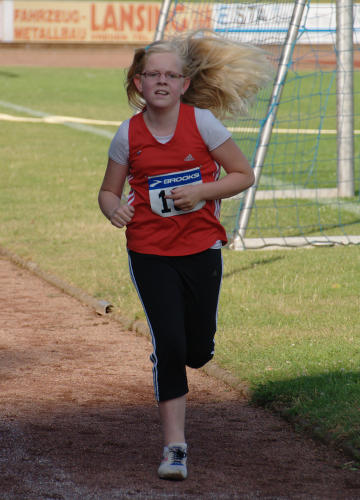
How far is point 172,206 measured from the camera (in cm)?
373

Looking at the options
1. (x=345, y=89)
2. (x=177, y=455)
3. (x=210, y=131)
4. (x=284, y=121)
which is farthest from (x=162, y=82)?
(x=345, y=89)

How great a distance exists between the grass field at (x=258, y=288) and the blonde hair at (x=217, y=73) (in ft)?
5.07

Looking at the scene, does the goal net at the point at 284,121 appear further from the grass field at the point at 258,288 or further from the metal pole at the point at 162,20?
the grass field at the point at 258,288

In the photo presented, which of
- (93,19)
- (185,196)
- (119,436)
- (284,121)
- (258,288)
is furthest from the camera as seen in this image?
(93,19)

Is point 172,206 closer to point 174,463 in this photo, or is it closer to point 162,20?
point 174,463

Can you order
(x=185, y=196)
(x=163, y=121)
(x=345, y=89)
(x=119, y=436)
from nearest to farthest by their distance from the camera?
1. (x=185, y=196)
2. (x=163, y=121)
3. (x=119, y=436)
4. (x=345, y=89)

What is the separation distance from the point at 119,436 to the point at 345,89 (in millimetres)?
7003

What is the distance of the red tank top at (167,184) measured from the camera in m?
3.73

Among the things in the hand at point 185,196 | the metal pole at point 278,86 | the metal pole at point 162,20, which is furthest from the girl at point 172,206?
the metal pole at point 162,20

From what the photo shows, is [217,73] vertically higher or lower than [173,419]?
higher

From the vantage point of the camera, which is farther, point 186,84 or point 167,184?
point 186,84

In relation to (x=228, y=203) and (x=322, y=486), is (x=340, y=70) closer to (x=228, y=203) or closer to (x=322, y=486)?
(x=228, y=203)

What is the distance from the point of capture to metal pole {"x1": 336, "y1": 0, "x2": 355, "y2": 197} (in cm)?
995

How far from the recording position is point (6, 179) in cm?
1313
